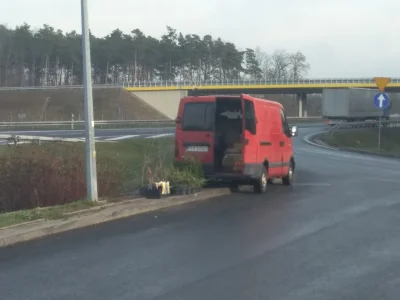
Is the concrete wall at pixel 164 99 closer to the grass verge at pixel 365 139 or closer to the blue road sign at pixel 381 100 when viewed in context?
the grass verge at pixel 365 139

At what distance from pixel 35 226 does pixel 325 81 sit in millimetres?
87751

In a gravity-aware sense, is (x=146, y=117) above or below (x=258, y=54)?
below

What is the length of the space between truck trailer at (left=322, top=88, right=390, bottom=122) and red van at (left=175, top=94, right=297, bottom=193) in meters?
48.8

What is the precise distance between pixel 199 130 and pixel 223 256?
309 inches

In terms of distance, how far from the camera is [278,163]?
730 inches

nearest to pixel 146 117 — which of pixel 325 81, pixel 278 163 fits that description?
pixel 325 81

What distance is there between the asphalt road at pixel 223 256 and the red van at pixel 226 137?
179 centimetres

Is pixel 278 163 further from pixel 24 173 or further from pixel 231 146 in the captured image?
pixel 24 173

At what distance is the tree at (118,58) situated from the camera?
4469 inches

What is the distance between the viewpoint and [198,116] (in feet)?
55.2

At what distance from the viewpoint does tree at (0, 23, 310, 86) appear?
11350 centimetres

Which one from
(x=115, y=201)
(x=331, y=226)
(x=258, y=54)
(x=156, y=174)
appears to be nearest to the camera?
(x=331, y=226)

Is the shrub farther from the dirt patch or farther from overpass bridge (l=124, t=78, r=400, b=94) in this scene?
overpass bridge (l=124, t=78, r=400, b=94)

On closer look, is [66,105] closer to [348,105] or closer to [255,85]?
[255,85]
